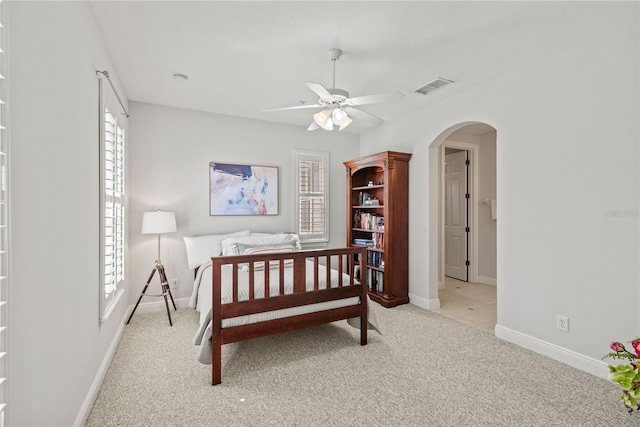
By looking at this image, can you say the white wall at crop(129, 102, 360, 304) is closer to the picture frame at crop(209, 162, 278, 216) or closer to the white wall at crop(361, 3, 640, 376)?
the picture frame at crop(209, 162, 278, 216)

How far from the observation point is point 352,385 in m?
2.24

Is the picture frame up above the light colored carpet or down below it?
above

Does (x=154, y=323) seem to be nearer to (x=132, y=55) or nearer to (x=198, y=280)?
(x=198, y=280)

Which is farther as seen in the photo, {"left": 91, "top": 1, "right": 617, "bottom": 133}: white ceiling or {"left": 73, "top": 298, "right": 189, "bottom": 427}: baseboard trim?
{"left": 91, "top": 1, "right": 617, "bottom": 133}: white ceiling

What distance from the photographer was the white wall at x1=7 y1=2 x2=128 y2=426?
1.14m

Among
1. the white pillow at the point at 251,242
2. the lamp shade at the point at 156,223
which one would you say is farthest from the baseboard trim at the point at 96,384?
the white pillow at the point at 251,242

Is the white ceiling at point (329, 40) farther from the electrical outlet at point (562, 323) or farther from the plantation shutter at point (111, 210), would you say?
the electrical outlet at point (562, 323)

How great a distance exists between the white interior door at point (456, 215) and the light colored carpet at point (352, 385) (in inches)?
108

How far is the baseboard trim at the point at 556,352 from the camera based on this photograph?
94.0 inches

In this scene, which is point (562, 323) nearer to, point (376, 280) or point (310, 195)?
point (376, 280)

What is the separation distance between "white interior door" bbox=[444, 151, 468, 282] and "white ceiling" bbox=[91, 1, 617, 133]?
255cm

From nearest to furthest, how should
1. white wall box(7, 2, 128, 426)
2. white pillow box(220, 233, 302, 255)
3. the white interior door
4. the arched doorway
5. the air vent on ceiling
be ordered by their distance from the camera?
white wall box(7, 2, 128, 426) < the air vent on ceiling < white pillow box(220, 233, 302, 255) < the arched doorway < the white interior door

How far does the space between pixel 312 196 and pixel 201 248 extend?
1.84 m

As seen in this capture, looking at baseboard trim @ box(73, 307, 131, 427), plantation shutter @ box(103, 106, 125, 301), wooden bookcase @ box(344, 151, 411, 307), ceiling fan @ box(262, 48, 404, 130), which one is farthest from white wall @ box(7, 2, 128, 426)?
wooden bookcase @ box(344, 151, 411, 307)
